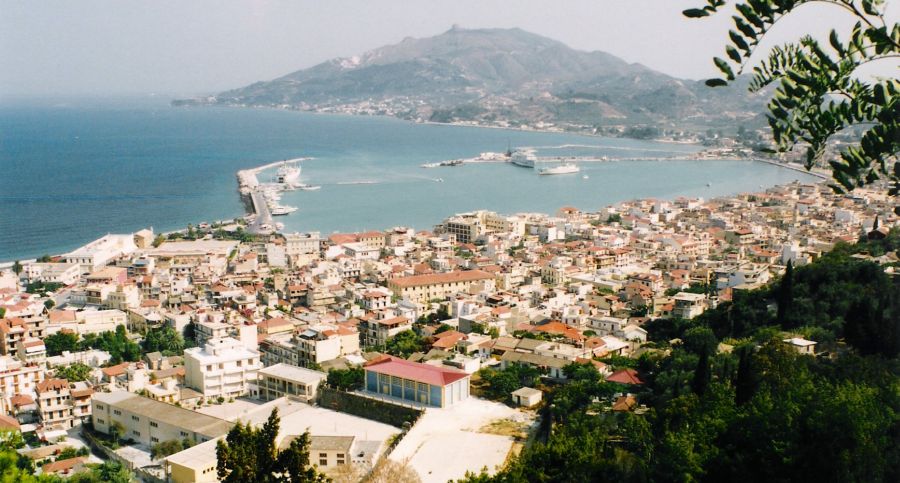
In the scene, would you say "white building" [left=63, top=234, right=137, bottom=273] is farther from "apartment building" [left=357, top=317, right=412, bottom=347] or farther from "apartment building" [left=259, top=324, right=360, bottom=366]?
"apartment building" [left=357, top=317, right=412, bottom=347]

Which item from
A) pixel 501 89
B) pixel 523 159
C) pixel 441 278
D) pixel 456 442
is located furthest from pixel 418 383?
pixel 501 89

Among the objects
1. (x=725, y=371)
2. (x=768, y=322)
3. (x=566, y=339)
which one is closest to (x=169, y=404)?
(x=566, y=339)

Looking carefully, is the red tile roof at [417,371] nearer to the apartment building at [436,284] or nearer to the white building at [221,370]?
the white building at [221,370]

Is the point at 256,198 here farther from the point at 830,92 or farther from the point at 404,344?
the point at 830,92

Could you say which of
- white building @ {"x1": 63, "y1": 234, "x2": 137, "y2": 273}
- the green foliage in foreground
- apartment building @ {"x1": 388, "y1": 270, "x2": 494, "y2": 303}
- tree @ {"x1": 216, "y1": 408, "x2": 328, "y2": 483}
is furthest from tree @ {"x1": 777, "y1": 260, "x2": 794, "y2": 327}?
white building @ {"x1": 63, "y1": 234, "x2": 137, "y2": 273}

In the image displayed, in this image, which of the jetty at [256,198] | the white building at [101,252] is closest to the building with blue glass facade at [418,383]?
the white building at [101,252]

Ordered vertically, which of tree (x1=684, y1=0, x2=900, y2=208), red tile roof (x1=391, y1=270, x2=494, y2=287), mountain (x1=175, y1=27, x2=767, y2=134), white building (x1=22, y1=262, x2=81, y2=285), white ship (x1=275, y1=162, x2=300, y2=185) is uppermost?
mountain (x1=175, y1=27, x2=767, y2=134)
